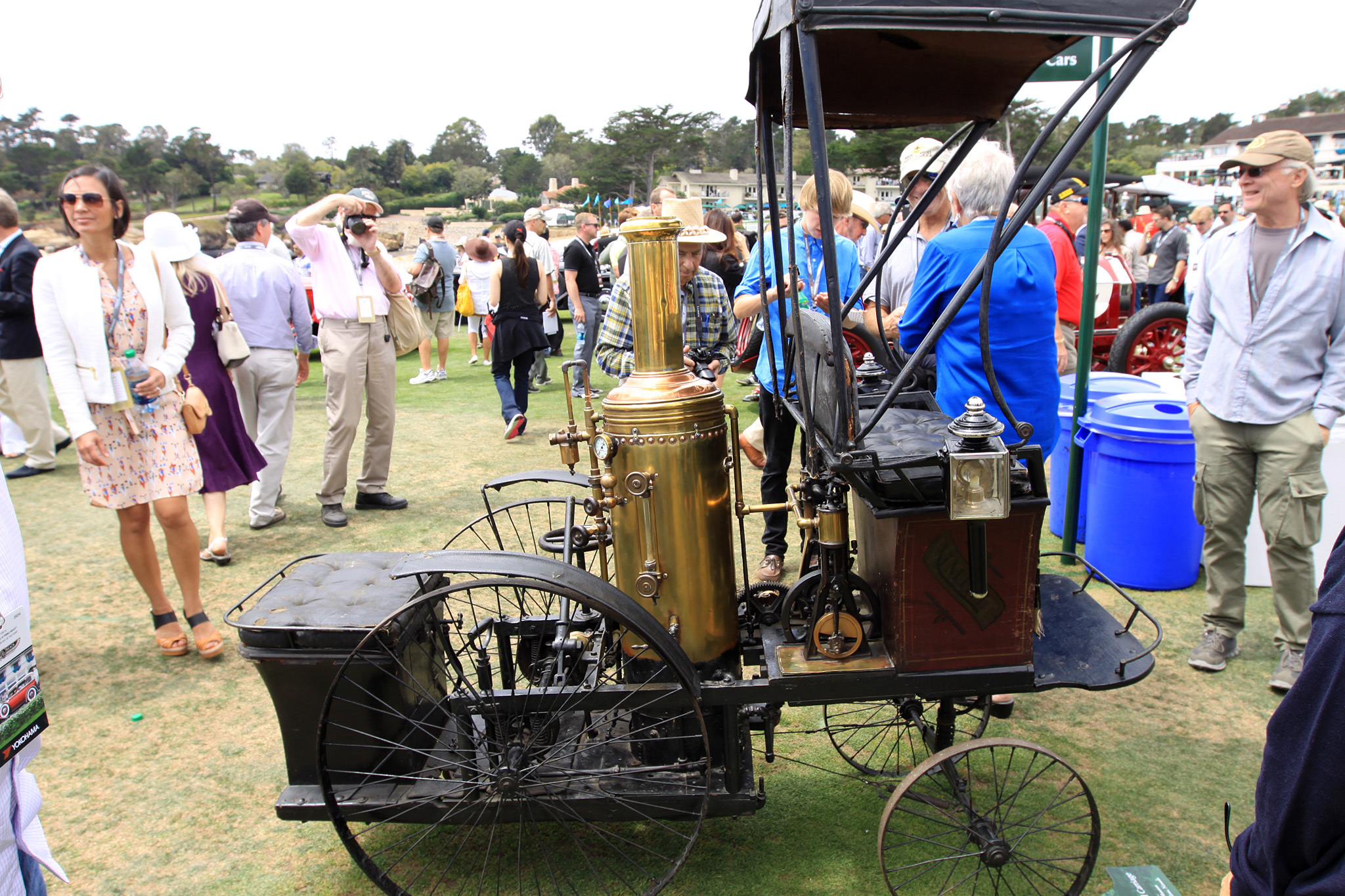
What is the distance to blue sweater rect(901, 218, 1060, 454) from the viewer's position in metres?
2.62

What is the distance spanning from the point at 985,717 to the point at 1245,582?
7.38 ft

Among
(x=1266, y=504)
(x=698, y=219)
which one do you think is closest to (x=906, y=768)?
(x=1266, y=504)

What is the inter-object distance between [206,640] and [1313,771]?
13.7ft

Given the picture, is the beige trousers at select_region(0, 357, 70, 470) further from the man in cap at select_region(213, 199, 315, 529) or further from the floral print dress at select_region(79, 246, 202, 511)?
the floral print dress at select_region(79, 246, 202, 511)

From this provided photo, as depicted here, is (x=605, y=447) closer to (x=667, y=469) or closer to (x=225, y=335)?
(x=667, y=469)

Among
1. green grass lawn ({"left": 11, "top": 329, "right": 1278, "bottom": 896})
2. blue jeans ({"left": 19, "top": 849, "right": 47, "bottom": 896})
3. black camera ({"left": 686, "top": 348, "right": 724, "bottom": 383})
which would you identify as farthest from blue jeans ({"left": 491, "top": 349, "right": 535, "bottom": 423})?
blue jeans ({"left": 19, "top": 849, "right": 47, "bottom": 896})

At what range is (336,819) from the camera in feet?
7.78

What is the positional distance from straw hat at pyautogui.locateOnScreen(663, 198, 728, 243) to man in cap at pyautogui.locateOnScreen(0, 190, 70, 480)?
4.82m

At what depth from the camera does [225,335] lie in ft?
15.7

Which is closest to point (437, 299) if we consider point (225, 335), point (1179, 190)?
point (225, 335)

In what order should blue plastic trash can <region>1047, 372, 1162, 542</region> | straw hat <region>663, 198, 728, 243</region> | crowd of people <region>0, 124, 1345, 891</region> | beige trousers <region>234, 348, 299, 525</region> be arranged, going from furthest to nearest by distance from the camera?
beige trousers <region>234, 348, 299, 525</region> < blue plastic trash can <region>1047, 372, 1162, 542</region> < straw hat <region>663, 198, 728, 243</region> < crowd of people <region>0, 124, 1345, 891</region>

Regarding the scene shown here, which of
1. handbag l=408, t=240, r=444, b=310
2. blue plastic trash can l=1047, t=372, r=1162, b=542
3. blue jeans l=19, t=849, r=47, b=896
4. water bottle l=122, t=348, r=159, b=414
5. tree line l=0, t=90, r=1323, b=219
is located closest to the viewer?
blue jeans l=19, t=849, r=47, b=896

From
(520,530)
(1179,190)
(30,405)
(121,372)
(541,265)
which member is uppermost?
(1179,190)

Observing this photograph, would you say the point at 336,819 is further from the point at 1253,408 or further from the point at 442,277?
the point at 442,277
